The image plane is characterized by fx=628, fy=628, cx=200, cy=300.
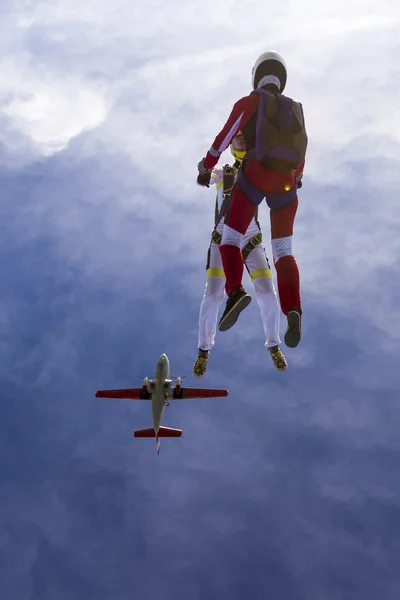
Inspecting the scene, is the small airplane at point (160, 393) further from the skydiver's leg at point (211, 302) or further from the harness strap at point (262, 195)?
the harness strap at point (262, 195)

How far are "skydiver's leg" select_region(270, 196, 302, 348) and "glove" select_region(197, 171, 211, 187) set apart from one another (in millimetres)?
1774

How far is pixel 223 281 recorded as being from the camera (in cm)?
1617

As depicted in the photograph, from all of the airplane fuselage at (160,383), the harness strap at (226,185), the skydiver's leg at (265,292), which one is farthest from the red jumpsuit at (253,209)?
the airplane fuselage at (160,383)

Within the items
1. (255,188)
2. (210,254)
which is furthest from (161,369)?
(255,188)

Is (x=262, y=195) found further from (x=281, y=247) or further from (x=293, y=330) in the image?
(x=293, y=330)

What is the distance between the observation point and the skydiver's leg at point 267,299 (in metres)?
15.1

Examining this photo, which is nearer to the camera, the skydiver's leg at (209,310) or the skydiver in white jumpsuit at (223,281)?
the skydiver in white jumpsuit at (223,281)

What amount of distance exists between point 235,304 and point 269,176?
310 centimetres

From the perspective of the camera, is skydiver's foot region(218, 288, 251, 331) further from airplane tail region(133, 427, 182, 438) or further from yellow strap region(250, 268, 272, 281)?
airplane tail region(133, 427, 182, 438)

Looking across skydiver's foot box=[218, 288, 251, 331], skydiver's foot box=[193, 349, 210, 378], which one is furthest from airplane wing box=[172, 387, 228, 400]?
skydiver's foot box=[218, 288, 251, 331]

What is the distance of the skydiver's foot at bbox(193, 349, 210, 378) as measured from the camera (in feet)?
52.2

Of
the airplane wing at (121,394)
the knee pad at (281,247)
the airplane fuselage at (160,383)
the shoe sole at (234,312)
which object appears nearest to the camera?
the shoe sole at (234,312)

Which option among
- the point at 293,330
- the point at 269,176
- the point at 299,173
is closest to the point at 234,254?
the point at 269,176

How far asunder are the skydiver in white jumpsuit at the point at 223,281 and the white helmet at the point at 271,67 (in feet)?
6.28
